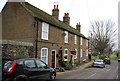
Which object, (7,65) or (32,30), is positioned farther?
(32,30)

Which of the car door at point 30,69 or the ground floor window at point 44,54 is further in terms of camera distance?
the ground floor window at point 44,54

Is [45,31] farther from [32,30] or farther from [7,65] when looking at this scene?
[7,65]

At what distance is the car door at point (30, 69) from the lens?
21.3 ft

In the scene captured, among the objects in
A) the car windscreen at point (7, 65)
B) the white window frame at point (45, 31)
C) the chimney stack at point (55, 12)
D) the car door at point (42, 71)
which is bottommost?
the car door at point (42, 71)

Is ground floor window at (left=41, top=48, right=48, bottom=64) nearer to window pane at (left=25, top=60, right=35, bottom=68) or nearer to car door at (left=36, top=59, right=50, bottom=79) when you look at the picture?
car door at (left=36, top=59, right=50, bottom=79)

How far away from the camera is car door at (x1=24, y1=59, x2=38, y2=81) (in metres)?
6.50

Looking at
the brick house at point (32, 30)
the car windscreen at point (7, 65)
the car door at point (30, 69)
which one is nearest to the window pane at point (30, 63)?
the car door at point (30, 69)

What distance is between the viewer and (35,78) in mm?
6973

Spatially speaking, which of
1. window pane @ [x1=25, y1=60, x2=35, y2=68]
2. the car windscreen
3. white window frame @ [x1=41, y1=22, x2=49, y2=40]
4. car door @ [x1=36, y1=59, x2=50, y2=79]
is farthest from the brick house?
the car windscreen

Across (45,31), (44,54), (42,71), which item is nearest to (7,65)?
(42,71)

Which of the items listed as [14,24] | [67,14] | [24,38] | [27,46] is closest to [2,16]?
[14,24]

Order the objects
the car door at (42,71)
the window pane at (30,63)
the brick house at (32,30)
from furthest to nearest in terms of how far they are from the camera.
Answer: the brick house at (32,30) → the car door at (42,71) → the window pane at (30,63)

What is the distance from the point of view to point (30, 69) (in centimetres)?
672

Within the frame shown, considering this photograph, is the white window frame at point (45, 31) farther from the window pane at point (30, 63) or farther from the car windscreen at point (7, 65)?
the car windscreen at point (7, 65)
